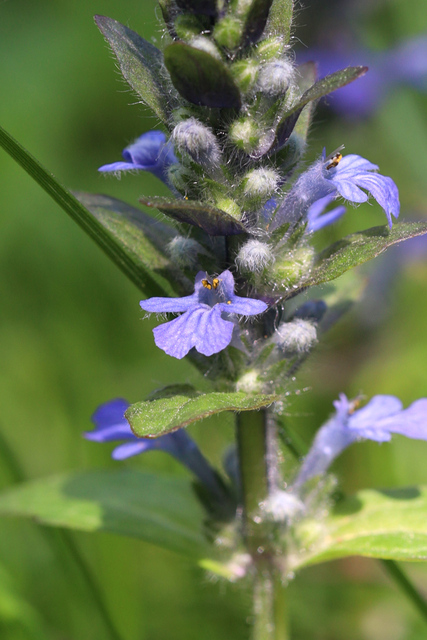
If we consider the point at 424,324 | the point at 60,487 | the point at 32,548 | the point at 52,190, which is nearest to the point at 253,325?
the point at 52,190

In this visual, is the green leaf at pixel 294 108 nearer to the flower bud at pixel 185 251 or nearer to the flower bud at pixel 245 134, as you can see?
the flower bud at pixel 245 134

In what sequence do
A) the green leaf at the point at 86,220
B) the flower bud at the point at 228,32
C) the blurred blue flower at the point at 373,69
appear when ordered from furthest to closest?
1. the blurred blue flower at the point at 373,69
2. the green leaf at the point at 86,220
3. the flower bud at the point at 228,32

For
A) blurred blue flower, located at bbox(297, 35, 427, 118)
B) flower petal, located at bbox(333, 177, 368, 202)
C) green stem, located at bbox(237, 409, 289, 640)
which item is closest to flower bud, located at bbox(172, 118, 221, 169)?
flower petal, located at bbox(333, 177, 368, 202)

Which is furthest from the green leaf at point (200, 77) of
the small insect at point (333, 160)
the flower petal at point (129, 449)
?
the flower petal at point (129, 449)

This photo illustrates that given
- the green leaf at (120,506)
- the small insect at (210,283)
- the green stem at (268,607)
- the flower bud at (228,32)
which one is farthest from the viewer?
the green leaf at (120,506)

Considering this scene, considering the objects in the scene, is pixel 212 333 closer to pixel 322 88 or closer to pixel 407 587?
pixel 322 88
